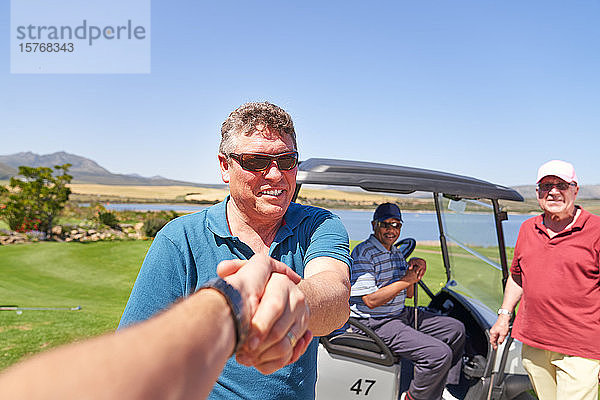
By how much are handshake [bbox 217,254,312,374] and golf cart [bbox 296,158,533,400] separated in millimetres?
1842

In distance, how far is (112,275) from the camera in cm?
1214

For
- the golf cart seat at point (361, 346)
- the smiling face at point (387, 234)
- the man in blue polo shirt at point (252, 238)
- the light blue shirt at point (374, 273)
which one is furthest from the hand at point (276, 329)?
the smiling face at point (387, 234)

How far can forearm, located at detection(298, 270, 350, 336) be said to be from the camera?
97 centimetres

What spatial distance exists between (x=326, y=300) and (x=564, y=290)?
8.33 ft

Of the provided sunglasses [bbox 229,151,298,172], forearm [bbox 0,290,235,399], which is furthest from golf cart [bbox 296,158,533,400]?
forearm [bbox 0,290,235,399]

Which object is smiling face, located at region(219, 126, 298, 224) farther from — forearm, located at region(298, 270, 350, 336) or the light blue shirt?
the light blue shirt

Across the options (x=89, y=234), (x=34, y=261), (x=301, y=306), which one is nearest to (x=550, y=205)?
(x=301, y=306)

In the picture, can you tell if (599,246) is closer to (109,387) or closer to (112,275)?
(109,387)

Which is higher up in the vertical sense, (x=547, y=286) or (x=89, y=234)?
(x=547, y=286)

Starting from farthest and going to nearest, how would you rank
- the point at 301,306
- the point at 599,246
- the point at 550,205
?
the point at 550,205 → the point at 599,246 → the point at 301,306

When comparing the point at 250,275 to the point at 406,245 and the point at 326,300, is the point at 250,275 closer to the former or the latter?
the point at 326,300

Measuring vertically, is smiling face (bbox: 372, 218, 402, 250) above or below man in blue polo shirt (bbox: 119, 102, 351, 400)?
below

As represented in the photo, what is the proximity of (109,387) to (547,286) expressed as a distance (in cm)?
321

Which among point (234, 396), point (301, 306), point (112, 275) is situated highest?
point (301, 306)
